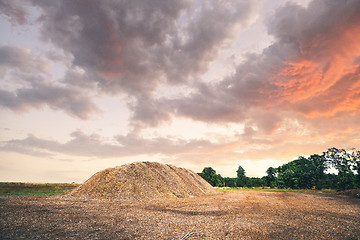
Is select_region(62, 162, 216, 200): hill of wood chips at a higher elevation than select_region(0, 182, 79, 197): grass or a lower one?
higher

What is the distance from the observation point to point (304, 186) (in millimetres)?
80812

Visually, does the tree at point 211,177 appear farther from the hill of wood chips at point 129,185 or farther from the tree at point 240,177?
the hill of wood chips at point 129,185

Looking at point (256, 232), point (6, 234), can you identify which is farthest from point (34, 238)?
point (256, 232)

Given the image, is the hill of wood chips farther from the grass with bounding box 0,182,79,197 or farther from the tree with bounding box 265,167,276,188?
the tree with bounding box 265,167,276,188

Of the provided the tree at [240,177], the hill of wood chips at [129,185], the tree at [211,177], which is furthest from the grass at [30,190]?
the tree at [240,177]

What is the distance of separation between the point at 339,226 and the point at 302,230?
13.8 ft

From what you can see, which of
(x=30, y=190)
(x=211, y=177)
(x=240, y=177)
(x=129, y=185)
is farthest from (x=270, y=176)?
(x=30, y=190)

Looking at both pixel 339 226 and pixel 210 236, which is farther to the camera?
pixel 339 226

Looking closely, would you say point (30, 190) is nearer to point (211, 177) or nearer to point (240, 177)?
point (211, 177)

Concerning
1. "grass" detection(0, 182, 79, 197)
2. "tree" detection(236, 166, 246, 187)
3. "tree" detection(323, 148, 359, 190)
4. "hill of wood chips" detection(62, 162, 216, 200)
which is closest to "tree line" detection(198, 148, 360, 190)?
"tree" detection(323, 148, 359, 190)

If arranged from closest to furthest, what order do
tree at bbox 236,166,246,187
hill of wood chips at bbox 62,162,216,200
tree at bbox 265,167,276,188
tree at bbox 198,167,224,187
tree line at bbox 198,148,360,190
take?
hill of wood chips at bbox 62,162,216,200 < tree line at bbox 198,148,360,190 < tree at bbox 265,167,276,188 < tree at bbox 198,167,224,187 < tree at bbox 236,166,246,187

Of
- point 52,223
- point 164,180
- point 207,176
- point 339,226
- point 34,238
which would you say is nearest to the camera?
point 34,238

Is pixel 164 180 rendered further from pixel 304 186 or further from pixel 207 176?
pixel 207 176

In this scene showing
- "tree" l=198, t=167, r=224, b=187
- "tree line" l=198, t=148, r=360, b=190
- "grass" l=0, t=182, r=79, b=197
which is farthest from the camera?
"tree" l=198, t=167, r=224, b=187
